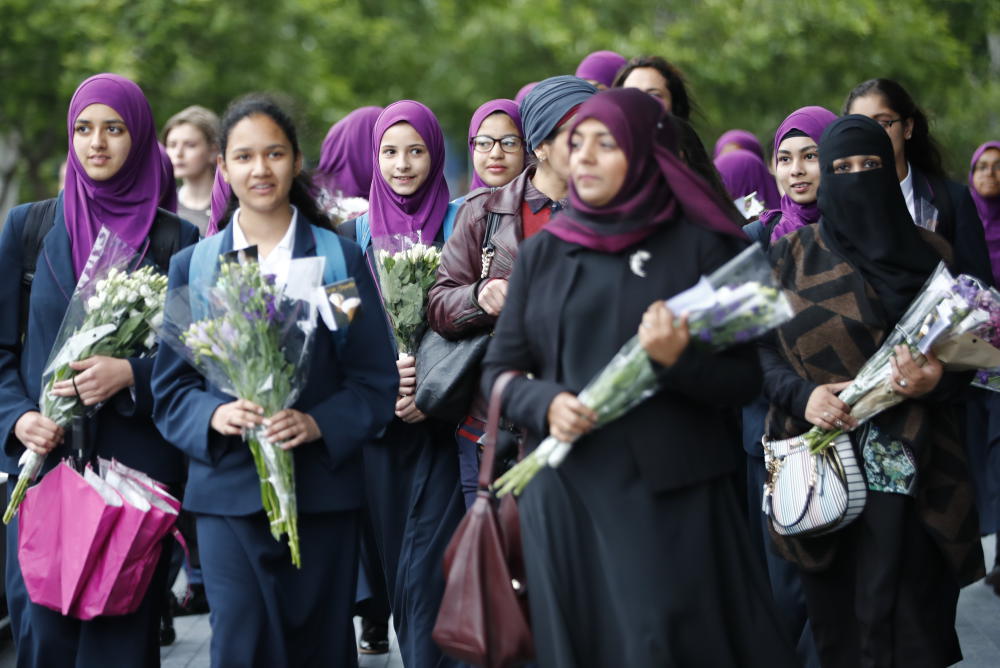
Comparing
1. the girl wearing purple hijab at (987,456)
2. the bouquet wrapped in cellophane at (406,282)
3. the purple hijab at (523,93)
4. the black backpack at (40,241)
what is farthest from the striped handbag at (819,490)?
the girl wearing purple hijab at (987,456)

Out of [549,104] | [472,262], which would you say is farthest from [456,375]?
[549,104]

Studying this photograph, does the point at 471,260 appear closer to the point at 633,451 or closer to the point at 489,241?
the point at 489,241

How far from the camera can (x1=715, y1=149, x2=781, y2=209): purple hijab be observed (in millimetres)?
8734

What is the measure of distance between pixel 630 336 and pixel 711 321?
0.29 metres

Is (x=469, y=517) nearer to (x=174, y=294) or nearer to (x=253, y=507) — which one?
(x=253, y=507)

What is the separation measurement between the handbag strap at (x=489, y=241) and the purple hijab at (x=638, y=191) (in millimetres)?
1345

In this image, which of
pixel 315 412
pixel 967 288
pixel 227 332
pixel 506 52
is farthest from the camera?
pixel 506 52

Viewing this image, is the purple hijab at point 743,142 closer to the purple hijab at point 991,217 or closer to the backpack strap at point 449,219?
the purple hijab at point 991,217

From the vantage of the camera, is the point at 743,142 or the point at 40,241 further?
the point at 743,142

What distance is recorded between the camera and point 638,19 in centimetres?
2120

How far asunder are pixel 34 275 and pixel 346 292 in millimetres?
1479

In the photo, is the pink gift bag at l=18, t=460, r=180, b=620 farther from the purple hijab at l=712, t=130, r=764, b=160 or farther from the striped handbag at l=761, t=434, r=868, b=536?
the purple hijab at l=712, t=130, r=764, b=160

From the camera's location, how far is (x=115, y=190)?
6043 mm

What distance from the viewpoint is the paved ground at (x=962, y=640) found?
24.1 feet
